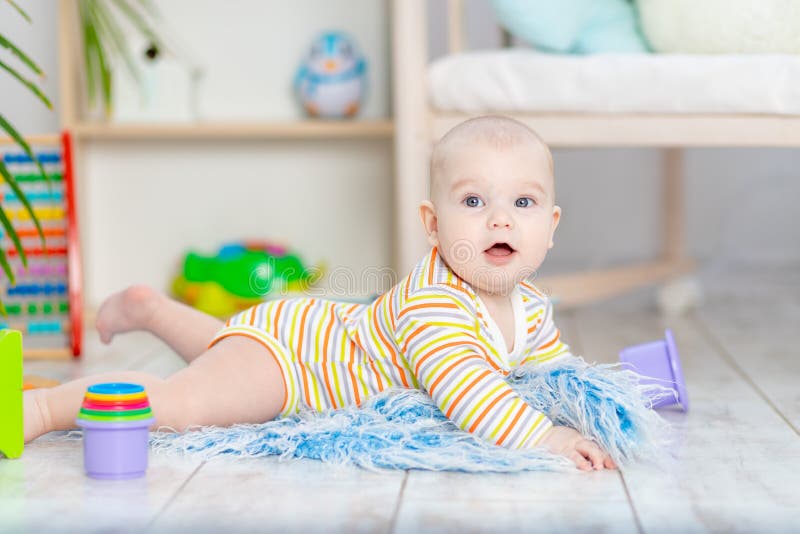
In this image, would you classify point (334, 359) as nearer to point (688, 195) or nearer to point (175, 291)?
point (175, 291)

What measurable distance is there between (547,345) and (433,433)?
22cm

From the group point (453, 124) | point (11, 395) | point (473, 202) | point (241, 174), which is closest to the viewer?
point (11, 395)

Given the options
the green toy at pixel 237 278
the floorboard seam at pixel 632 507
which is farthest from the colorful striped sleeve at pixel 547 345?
the green toy at pixel 237 278

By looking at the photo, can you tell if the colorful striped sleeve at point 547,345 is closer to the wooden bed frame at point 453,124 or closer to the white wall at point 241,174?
the wooden bed frame at point 453,124

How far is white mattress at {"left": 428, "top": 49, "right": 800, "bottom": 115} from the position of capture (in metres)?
1.33

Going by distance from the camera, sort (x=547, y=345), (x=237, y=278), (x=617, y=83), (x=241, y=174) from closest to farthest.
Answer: (x=547, y=345) < (x=617, y=83) < (x=237, y=278) < (x=241, y=174)

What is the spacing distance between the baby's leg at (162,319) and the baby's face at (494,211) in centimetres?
32

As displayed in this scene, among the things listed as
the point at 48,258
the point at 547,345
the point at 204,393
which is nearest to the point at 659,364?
the point at 547,345

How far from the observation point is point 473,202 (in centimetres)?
102

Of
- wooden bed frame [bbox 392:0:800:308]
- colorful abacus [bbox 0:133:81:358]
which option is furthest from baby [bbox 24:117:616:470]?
colorful abacus [bbox 0:133:81:358]

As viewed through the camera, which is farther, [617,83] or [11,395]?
[617,83]

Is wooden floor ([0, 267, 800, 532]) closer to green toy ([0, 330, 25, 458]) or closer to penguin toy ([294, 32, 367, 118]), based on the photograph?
green toy ([0, 330, 25, 458])

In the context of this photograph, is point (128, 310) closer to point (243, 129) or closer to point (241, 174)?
point (243, 129)

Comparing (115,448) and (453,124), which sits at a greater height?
(453,124)
